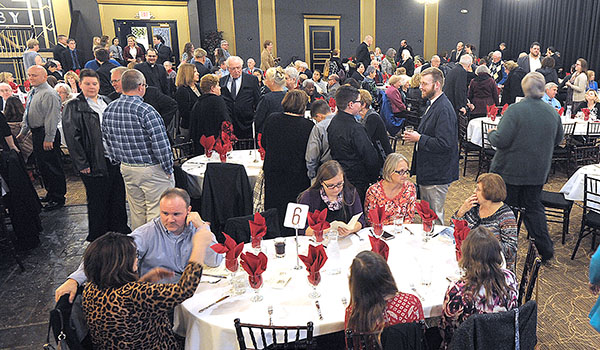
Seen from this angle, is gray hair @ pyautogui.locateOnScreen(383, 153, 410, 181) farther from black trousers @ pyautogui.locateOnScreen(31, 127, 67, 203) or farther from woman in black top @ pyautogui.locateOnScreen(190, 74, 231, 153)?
black trousers @ pyautogui.locateOnScreen(31, 127, 67, 203)

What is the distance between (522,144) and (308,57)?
12.9 metres

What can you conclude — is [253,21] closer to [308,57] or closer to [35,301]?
[308,57]

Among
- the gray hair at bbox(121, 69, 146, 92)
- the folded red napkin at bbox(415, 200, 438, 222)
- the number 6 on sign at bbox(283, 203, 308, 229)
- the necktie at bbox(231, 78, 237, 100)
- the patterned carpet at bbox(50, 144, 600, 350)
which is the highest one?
the gray hair at bbox(121, 69, 146, 92)

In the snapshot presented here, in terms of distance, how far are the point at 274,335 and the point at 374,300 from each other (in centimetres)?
44

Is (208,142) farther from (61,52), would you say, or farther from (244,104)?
(61,52)

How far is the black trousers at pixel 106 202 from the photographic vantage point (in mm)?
4555

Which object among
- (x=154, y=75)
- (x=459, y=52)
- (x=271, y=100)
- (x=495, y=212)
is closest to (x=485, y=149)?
(x=271, y=100)

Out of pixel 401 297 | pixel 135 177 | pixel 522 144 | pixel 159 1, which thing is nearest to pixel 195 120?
pixel 135 177

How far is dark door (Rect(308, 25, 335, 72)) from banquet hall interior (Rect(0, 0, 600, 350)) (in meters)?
0.04

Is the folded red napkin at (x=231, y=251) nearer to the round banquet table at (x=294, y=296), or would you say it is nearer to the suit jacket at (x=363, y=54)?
the round banquet table at (x=294, y=296)

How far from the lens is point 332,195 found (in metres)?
3.25

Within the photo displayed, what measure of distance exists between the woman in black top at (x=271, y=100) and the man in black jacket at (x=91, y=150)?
154cm

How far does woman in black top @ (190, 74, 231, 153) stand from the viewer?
527 centimetres

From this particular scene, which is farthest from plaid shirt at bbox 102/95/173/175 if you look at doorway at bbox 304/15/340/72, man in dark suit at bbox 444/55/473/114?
doorway at bbox 304/15/340/72
